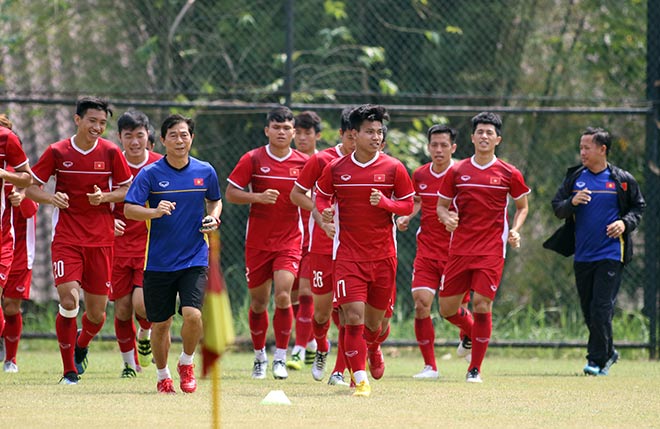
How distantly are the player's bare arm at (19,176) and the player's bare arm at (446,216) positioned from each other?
11.4ft

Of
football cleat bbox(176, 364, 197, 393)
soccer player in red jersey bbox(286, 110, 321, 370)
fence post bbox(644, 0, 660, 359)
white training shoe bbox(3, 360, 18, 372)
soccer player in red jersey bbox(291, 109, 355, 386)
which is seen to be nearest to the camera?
football cleat bbox(176, 364, 197, 393)

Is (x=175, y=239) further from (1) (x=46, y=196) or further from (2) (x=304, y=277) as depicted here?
(2) (x=304, y=277)

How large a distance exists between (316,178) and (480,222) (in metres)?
1.71

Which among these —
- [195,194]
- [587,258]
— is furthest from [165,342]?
[587,258]

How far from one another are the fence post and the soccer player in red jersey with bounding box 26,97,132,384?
621 cm

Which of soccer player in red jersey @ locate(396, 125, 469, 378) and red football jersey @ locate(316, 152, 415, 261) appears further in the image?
soccer player in red jersey @ locate(396, 125, 469, 378)

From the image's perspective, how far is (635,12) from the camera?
15188 mm

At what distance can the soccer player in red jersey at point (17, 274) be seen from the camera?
11.0 metres

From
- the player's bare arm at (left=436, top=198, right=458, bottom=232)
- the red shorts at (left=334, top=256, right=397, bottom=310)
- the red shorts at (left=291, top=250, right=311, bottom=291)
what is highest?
the player's bare arm at (left=436, top=198, right=458, bottom=232)

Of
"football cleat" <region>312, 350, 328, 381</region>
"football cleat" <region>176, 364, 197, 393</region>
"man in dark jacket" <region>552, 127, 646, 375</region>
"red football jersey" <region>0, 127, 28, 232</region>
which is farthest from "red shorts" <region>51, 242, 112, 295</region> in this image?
"man in dark jacket" <region>552, 127, 646, 375</region>

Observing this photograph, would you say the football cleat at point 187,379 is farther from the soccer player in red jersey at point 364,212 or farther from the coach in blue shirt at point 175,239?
the soccer player in red jersey at point 364,212

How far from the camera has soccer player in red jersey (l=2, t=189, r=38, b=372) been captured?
36.2 ft

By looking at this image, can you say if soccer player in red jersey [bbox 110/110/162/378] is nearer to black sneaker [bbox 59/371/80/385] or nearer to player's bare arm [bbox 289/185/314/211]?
black sneaker [bbox 59/371/80/385]

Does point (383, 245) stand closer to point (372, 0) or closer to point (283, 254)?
point (283, 254)
